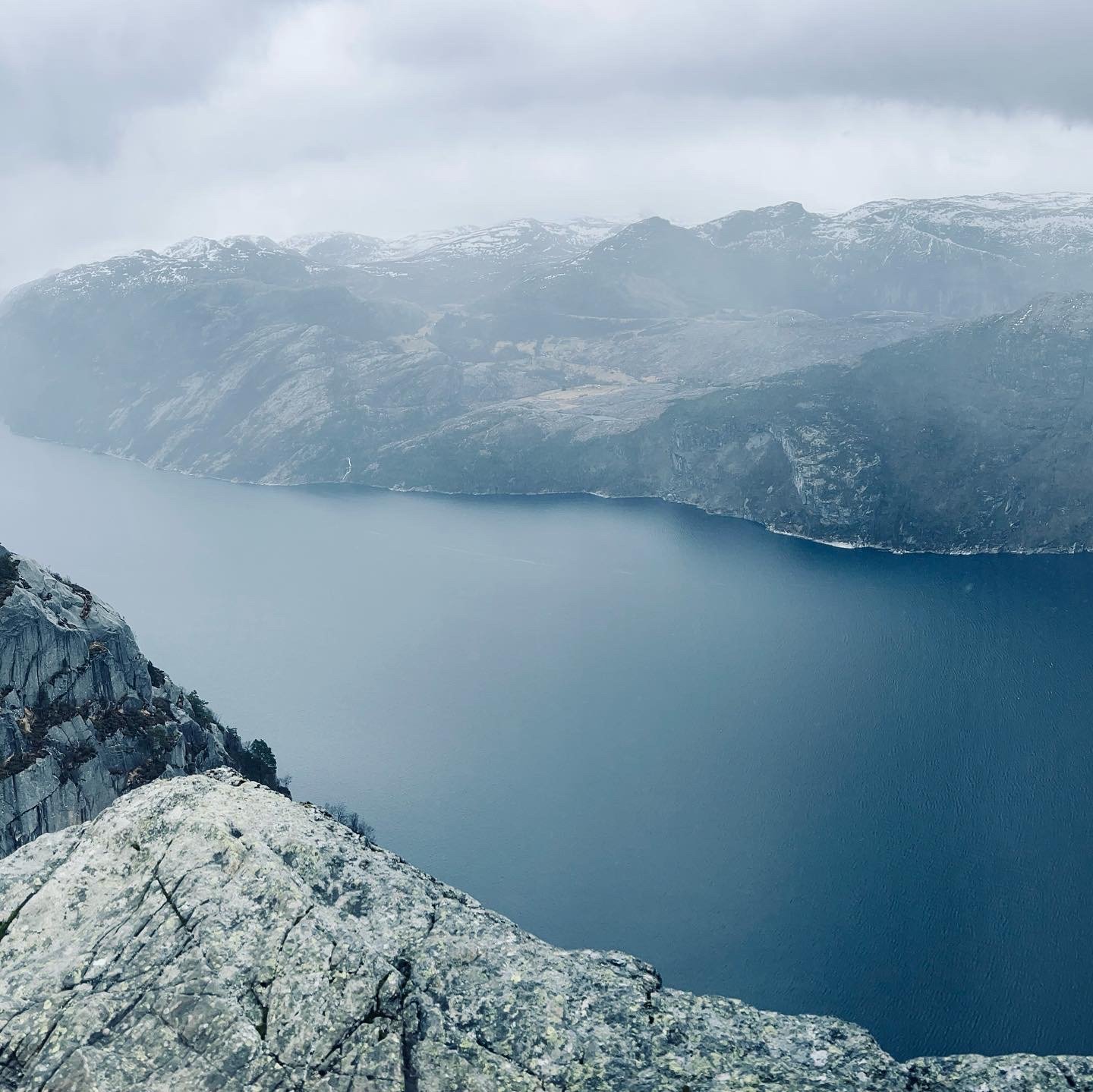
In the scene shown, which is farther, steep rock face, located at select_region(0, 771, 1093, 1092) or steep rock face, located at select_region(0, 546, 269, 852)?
steep rock face, located at select_region(0, 546, 269, 852)

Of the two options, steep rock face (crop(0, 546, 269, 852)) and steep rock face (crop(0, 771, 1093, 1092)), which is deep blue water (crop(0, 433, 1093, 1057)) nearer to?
steep rock face (crop(0, 546, 269, 852))

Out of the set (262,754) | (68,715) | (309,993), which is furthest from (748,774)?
(309,993)

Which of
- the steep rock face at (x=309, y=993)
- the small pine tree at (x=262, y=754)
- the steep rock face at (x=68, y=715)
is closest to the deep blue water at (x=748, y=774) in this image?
the small pine tree at (x=262, y=754)

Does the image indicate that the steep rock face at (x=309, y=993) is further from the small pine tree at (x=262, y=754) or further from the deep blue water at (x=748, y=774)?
the small pine tree at (x=262, y=754)

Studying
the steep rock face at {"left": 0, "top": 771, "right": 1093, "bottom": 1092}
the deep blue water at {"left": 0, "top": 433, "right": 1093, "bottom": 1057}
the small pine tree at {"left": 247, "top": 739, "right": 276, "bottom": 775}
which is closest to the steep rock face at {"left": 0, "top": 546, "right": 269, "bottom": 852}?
the small pine tree at {"left": 247, "top": 739, "right": 276, "bottom": 775}

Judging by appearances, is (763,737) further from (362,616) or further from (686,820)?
(362,616)
